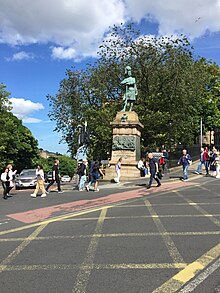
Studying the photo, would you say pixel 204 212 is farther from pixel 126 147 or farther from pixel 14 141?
pixel 14 141

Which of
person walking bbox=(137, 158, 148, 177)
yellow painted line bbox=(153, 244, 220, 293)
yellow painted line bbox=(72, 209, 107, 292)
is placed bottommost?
yellow painted line bbox=(72, 209, 107, 292)

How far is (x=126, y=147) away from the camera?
55.6 feet

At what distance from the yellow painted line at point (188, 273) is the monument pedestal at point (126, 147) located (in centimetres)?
1185

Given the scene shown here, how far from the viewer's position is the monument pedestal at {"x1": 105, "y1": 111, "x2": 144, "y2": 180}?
16.8 meters

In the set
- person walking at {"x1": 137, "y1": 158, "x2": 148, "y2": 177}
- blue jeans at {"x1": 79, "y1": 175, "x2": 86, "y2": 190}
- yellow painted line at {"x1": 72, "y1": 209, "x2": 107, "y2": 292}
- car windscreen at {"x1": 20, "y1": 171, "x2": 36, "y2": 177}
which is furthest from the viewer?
car windscreen at {"x1": 20, "y1": 171, "x2": 36, "y2": 177}

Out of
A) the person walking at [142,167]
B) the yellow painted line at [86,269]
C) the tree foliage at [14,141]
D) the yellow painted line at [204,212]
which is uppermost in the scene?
the tree foliage at [14,141]

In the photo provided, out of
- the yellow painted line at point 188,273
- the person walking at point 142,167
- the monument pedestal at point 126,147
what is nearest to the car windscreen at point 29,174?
the monument pedestal at point 126,147

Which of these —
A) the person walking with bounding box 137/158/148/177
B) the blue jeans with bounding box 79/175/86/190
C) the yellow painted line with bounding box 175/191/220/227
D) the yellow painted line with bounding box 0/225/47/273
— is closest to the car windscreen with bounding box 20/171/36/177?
the blue jeans with bounding box 79/175/86/190

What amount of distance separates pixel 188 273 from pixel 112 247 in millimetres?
1575

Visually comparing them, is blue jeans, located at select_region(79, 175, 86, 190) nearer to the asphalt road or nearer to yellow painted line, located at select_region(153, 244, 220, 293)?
the asphalt road

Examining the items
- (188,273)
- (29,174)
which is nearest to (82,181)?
(29,174)

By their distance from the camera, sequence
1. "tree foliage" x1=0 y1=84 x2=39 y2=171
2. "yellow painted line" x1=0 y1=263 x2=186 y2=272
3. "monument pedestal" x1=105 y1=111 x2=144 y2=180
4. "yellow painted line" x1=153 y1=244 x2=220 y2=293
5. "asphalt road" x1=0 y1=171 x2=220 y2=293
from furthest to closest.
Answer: "tree foliage" x1=0 y1=84 x2=39 y2=171
"monument pedestal" x1=105 y1=111 x2=144 y2=180
"yellow painted line" x1=0 y1=263 x2=186 y2=272
"asphalt road" x1=0 y1=171 x2=220 y2=293
"yellow painted line" x1=153 y1=244 x2=220 y2=293

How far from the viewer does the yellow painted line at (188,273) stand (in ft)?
11.9

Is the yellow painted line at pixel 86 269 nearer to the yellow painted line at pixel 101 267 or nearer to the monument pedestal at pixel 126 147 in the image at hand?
the yellow painted line at pixel 101 267
